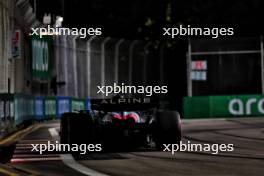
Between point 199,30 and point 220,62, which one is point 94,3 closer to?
point 199,30

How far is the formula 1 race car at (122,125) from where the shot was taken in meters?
13.3

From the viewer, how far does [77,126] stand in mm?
13391

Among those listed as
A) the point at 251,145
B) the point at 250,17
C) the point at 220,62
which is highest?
the point at 250,17

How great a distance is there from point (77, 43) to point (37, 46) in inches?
100

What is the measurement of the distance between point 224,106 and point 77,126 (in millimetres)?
23375

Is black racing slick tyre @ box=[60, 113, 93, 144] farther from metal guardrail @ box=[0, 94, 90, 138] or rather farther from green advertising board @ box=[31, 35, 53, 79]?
green advertising board @ box=[31, 35, 53, 79]

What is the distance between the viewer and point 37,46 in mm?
32594

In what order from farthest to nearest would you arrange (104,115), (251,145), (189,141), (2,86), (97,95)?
(97,95) → (2,86) → (189,141) → (251,145) → (104,115)

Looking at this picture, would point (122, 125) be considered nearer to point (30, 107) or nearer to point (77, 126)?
point (77, 126)

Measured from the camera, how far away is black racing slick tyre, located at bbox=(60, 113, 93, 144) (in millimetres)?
13359

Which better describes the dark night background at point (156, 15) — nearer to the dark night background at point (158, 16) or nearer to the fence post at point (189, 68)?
the dark night background at point (158, 16)

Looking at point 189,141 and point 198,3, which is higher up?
point 198,3

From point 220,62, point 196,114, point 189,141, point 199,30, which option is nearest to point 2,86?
point 189,141

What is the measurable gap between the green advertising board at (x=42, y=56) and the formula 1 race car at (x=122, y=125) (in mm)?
18725
